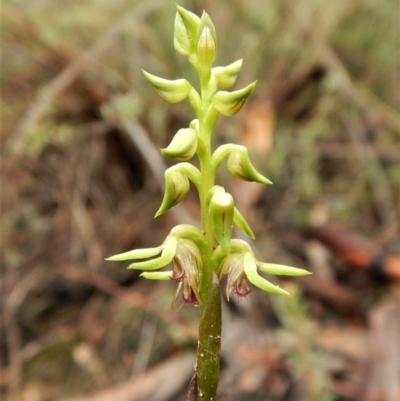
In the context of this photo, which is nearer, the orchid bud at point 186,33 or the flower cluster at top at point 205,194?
the flower cluster at top at point 205,194

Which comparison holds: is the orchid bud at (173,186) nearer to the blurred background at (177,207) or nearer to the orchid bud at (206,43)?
the orchid bud at (206,43)

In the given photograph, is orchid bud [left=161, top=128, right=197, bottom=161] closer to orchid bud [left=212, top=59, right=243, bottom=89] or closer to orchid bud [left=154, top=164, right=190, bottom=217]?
orchid bud [left=154, top=164, right=190, bottom=217]

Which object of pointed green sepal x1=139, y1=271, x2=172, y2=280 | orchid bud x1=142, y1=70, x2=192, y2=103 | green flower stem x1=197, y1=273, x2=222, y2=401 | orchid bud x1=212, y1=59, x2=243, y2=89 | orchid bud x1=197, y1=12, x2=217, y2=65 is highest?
orchid bud x1=197, y1=12, x2=217, y2=65

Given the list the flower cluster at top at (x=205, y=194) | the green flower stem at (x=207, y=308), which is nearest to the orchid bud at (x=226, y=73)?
the flower cluster at top at (x=205, y=194)

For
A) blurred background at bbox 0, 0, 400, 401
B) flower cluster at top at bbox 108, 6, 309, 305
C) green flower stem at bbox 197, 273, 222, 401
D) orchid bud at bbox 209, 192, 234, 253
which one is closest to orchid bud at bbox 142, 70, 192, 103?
flower cluster at top at bbox 108, 6, 309, 305

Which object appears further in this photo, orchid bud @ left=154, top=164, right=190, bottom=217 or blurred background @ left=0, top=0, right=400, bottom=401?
blurred background @ left=0, top=0, right=400, bottom=401

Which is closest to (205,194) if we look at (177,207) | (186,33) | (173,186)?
(173,186)

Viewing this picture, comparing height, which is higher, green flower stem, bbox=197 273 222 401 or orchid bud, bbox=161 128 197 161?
orchid bud, bbox=161 128 197 161

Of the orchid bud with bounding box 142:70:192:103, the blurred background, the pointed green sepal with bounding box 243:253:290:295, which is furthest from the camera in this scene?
the blurred background

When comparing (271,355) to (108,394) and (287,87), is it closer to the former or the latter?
(108,394)
